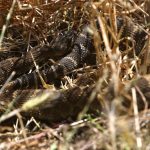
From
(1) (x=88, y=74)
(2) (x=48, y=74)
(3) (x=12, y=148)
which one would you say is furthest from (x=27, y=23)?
(3) (x=12, y=148)

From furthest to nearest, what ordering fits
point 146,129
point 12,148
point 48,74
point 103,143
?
point 48,74 < point 12,148 < point 146,129 < point 103,143

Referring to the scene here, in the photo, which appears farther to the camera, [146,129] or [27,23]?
[27,23]

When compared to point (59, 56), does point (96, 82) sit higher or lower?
lower

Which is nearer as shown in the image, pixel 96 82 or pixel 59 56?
pixel 96 82

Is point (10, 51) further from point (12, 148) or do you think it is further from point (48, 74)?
point (12, 148)

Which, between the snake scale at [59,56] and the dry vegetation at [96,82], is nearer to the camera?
the dry vegetation at [96,82]

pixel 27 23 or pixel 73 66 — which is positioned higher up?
pixel 27 23

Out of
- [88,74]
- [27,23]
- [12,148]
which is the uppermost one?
[27,23]

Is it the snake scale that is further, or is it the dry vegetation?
the snake scale
